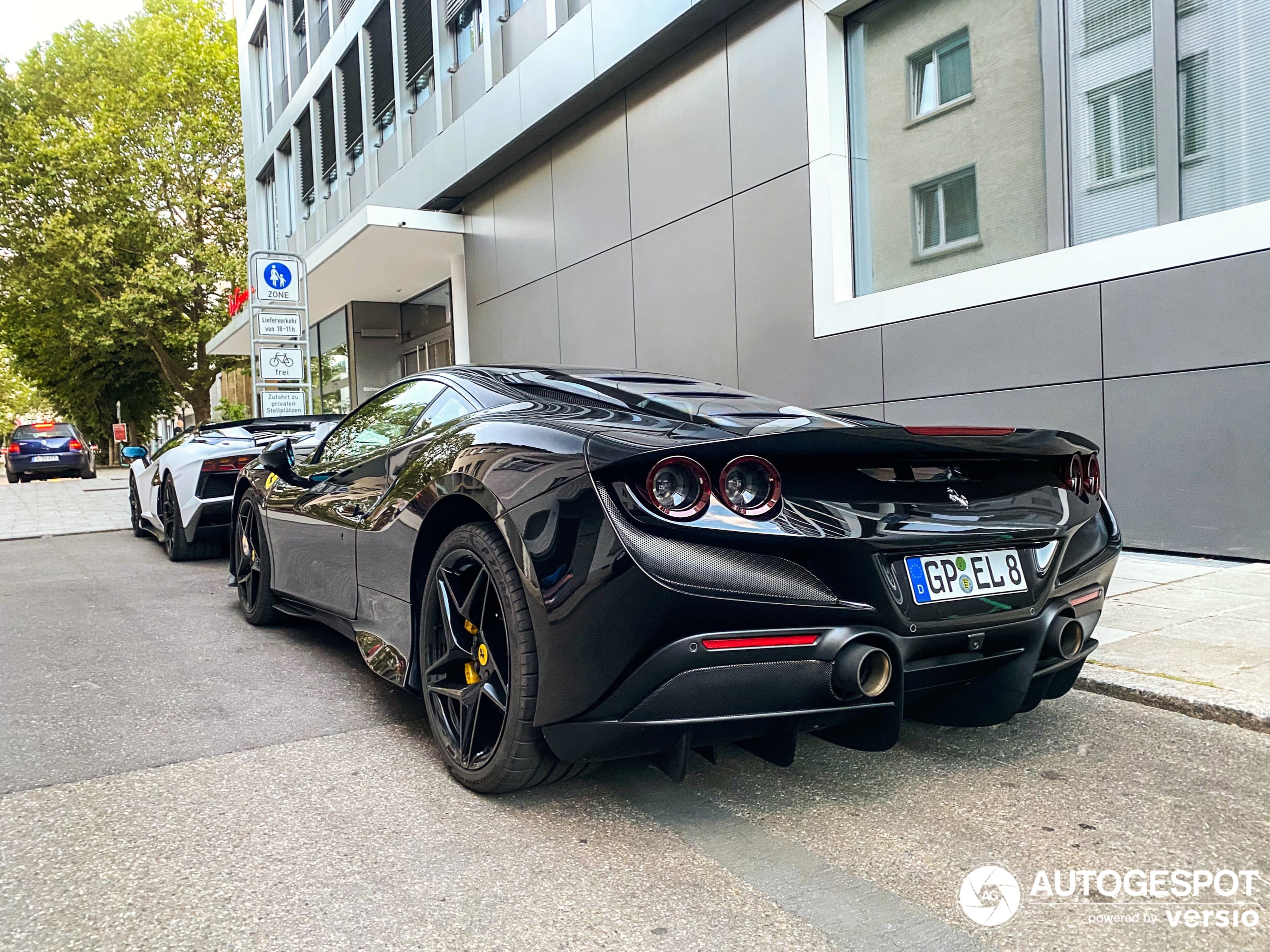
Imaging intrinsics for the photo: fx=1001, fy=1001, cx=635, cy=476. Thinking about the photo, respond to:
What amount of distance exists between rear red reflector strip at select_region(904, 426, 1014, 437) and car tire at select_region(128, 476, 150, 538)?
931 cm

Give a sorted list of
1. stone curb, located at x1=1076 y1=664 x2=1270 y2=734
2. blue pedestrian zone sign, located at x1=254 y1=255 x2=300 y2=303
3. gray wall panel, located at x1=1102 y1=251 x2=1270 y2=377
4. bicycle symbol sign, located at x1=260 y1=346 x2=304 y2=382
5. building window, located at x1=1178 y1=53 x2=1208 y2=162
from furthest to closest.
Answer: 1. blue pedestrian zone sign, located at x1=254 y1=255 x2=300 y2=303
2. bicycle symbol sign, located at x1=260 y1=346 x2=304 y2=382
3. building window, located at x1=1178 y1=53 x2=1208 y2=162
4. gray wall panel, located at x1=1102 y1=251 x2=1270 y2=377
5. stone curb, located at x1=1076 y1=664 x2=1270 y2=734

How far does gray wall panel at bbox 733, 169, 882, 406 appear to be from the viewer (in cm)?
876

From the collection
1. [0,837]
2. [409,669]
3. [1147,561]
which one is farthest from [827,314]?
[0,837]

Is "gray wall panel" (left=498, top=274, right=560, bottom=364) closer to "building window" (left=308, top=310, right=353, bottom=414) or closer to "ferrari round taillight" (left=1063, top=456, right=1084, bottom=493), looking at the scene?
"building window" (left=308, top=310, right=353, bottom=414)

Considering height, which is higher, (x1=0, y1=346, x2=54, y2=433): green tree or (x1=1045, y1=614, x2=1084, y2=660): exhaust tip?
(x1=0, y1=346, x2=54, y2=433): green tree

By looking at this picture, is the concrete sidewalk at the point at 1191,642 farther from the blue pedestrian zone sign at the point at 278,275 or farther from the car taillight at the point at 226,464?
the blue pedestrian zone sign at the point at 278,275

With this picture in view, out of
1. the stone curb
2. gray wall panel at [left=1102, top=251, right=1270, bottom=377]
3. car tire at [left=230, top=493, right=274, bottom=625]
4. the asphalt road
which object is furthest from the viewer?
gray wall panel at [left=1102, top=251, right=1270, bottom=377]

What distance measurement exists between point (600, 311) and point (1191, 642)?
29.5 ft

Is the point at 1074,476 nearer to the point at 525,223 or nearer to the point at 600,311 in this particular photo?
the point at 600,311

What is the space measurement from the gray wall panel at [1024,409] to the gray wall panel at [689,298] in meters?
2.42

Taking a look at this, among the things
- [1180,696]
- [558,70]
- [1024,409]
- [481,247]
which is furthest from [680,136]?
[1180,696]

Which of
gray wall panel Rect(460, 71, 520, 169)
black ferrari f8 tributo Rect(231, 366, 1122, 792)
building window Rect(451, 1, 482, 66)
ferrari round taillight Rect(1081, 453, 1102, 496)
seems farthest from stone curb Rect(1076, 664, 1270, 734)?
building window Rect(451, 1, 482, 66)

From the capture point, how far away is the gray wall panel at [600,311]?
466 inches

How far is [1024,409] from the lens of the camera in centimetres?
739
